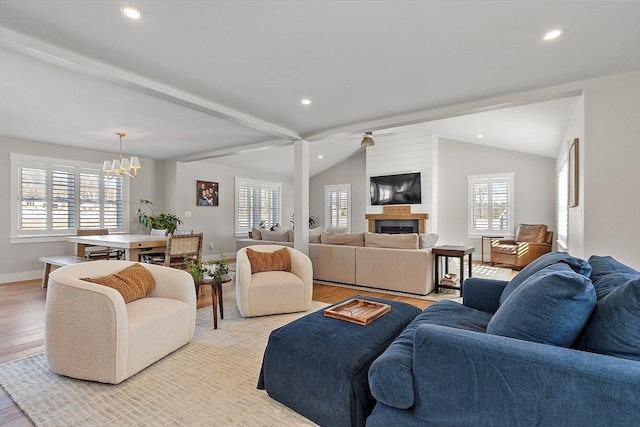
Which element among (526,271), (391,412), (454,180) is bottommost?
(391,412)

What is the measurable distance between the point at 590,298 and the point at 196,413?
2036 millimetres

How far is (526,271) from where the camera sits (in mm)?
2047

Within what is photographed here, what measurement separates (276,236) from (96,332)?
3.80 metres

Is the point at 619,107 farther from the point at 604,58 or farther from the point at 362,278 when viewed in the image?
the point at 362,278

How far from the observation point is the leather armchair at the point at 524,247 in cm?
636

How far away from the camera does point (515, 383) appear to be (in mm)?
1146

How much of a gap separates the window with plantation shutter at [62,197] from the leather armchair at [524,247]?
317 inches

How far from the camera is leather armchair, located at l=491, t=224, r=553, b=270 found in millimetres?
6359

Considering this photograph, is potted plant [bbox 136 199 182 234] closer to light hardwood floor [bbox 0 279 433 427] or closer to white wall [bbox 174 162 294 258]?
white wall [bbox 174 162 294 258]

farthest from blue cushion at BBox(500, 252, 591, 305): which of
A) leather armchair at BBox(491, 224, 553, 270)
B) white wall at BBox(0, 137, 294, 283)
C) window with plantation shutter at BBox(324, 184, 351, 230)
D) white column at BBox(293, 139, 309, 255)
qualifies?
window with plantation shutter at BBox(324, 184, 351, 230)

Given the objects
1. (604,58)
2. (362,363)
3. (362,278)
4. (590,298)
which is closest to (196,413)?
(362,363)

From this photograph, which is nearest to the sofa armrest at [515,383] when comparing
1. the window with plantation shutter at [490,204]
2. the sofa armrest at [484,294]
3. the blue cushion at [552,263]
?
the blue cushion at [552,263]

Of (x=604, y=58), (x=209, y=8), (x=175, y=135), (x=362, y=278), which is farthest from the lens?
(x=175, y=135)

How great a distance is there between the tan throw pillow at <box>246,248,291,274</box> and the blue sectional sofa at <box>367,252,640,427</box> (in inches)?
99.5
